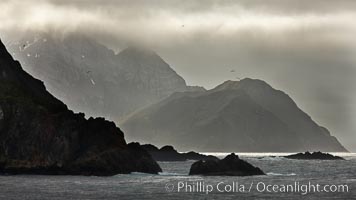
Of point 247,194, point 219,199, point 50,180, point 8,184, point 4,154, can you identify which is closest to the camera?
point 219,199

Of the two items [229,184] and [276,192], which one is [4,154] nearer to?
[229,184]

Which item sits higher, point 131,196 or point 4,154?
point 4,154

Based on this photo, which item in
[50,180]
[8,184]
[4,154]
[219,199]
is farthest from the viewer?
[4,154]

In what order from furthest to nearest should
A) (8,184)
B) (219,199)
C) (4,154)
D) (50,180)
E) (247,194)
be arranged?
(4,154) < (50,180) < (8,184) < (247,194) < (219,199)

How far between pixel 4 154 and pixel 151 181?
3718cm

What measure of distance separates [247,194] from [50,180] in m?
49.2

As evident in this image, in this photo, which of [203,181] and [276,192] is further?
[203,181]

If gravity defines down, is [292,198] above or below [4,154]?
below

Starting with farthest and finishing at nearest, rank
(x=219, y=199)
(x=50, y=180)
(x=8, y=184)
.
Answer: (x=50, y=180)
(x=8, y=184)
(x=219, y=199)

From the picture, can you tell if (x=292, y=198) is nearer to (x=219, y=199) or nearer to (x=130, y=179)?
(x=219, y=199)

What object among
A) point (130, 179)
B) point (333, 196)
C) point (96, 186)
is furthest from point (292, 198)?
point (130, 179)

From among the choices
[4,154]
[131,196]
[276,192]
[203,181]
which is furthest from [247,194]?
[4,154]

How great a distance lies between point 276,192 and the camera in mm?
161250

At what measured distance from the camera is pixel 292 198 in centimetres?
14738
